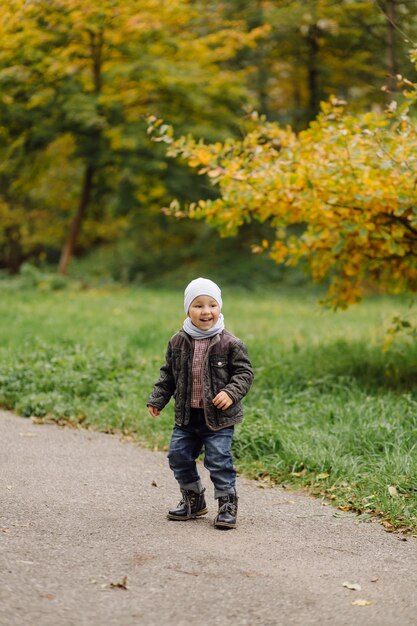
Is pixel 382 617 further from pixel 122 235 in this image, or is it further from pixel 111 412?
pixel 122 235

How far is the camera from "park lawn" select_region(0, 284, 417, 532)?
5.30 metres

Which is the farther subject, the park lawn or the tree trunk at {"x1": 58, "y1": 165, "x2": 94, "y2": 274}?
the tree trunk at {"x1": 58, "y1": 165, "x2": 94, "y2": 274}

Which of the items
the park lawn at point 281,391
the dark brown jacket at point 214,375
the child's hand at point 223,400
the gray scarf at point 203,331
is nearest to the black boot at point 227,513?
the dark brown jacket at point 214,375

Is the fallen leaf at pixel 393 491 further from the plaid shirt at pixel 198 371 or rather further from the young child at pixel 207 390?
the plaid shirt at pixel 198 371

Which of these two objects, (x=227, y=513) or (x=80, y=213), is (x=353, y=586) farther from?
(x=80, y=213)

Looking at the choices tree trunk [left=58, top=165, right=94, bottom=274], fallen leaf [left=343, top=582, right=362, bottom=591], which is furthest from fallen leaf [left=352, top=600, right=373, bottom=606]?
tree trunk [left=58, top=165, right=94, bottom=274]

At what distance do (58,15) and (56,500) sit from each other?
1248cm

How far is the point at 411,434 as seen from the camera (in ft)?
18.9

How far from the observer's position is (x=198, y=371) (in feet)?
14.8

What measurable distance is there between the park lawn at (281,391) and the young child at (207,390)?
0.82 meters

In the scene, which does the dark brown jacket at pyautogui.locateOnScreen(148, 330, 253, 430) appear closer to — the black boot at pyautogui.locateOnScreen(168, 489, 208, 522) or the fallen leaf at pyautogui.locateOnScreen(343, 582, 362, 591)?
the black boot at pyautogui.locateOnScreen(168, 489, 208, 522)

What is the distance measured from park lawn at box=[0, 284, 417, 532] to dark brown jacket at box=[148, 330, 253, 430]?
0.99 m

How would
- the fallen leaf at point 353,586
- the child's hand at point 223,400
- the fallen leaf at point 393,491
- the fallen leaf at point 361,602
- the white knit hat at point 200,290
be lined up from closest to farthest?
1. the fallen leaf at point 361,602
2. the fallen leaf at point 353,586
3. the child's hand at point 223,400
4. the white knit hat at point 200,290
5. the fallen leaf at point 393,491

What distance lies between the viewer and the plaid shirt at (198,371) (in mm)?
4473
